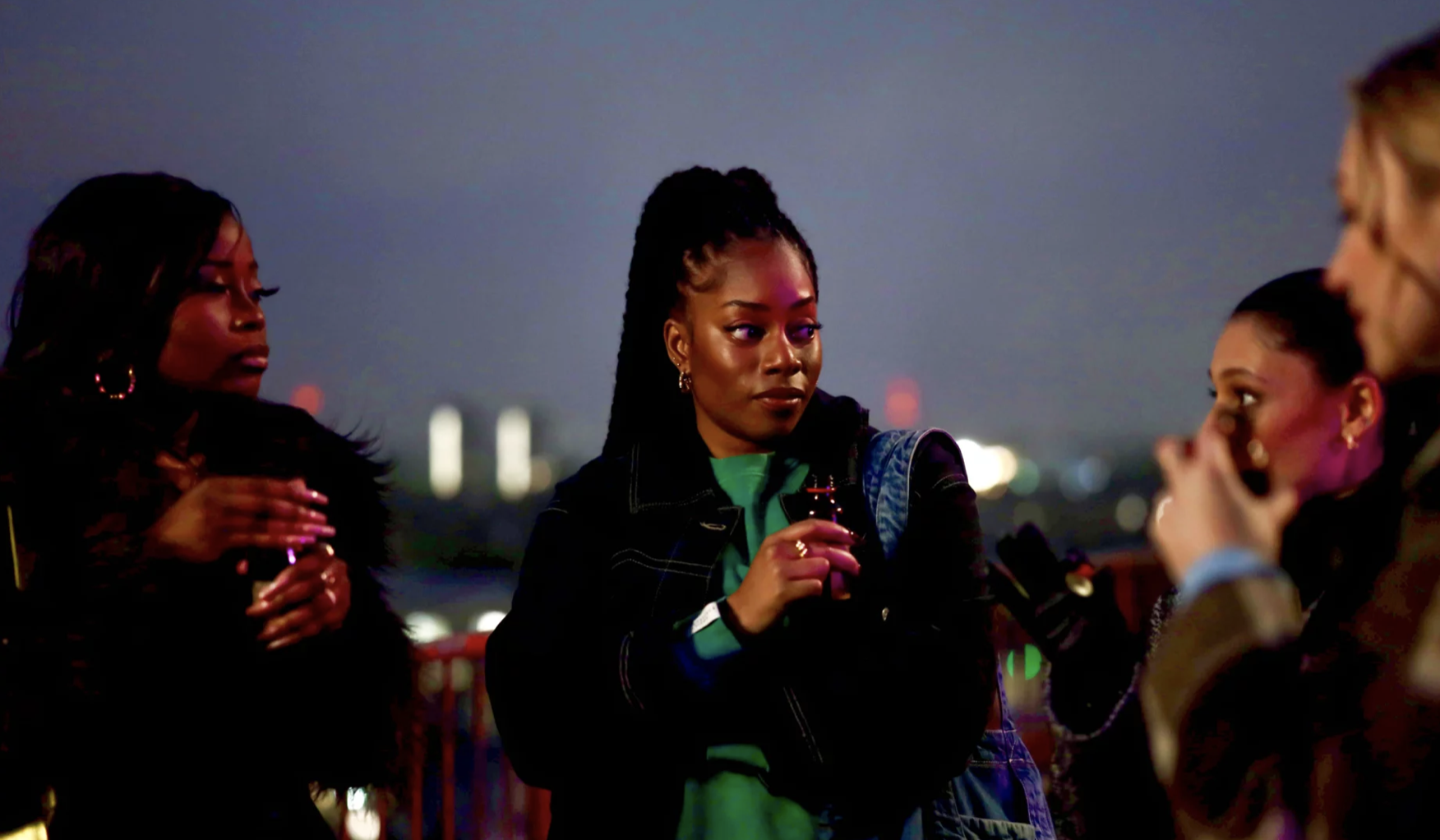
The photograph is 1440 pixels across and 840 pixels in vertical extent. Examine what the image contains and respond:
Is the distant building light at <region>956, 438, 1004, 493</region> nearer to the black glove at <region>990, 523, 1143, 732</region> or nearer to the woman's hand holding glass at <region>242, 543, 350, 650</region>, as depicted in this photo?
the black glove at <region>990, 523, 1143, 732</region>

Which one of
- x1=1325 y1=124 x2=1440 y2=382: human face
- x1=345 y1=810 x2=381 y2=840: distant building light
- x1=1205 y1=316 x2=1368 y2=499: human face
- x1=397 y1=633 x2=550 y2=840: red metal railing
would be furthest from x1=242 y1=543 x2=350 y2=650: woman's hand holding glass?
x1=397 y1=633 x2=550 y2=840: red metal railing

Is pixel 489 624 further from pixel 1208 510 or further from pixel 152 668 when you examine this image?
pixel 1208 510

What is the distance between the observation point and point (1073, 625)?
8.57 feet

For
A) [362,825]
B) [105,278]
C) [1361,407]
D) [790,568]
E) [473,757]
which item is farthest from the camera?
[473,757]

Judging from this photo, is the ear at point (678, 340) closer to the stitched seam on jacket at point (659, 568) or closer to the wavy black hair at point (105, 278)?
the stitched seam on jacket at point (659, 568)

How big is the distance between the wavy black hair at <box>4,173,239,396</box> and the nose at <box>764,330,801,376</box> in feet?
4.36

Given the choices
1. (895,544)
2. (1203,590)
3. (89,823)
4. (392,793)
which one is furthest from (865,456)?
(89,823)

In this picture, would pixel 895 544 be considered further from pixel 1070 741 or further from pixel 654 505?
pixel 1070 741

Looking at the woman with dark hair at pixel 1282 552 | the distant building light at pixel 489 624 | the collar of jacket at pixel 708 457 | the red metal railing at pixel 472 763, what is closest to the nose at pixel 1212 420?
the woman with dark hair at pixel 1282 552

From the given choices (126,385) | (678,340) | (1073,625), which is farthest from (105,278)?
(1073,625)

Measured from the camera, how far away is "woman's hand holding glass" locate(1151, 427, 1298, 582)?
136 centimetres

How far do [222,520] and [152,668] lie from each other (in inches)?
13.4

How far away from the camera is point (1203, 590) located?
1.35 metres

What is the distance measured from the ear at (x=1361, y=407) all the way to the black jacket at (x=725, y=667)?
72cm
